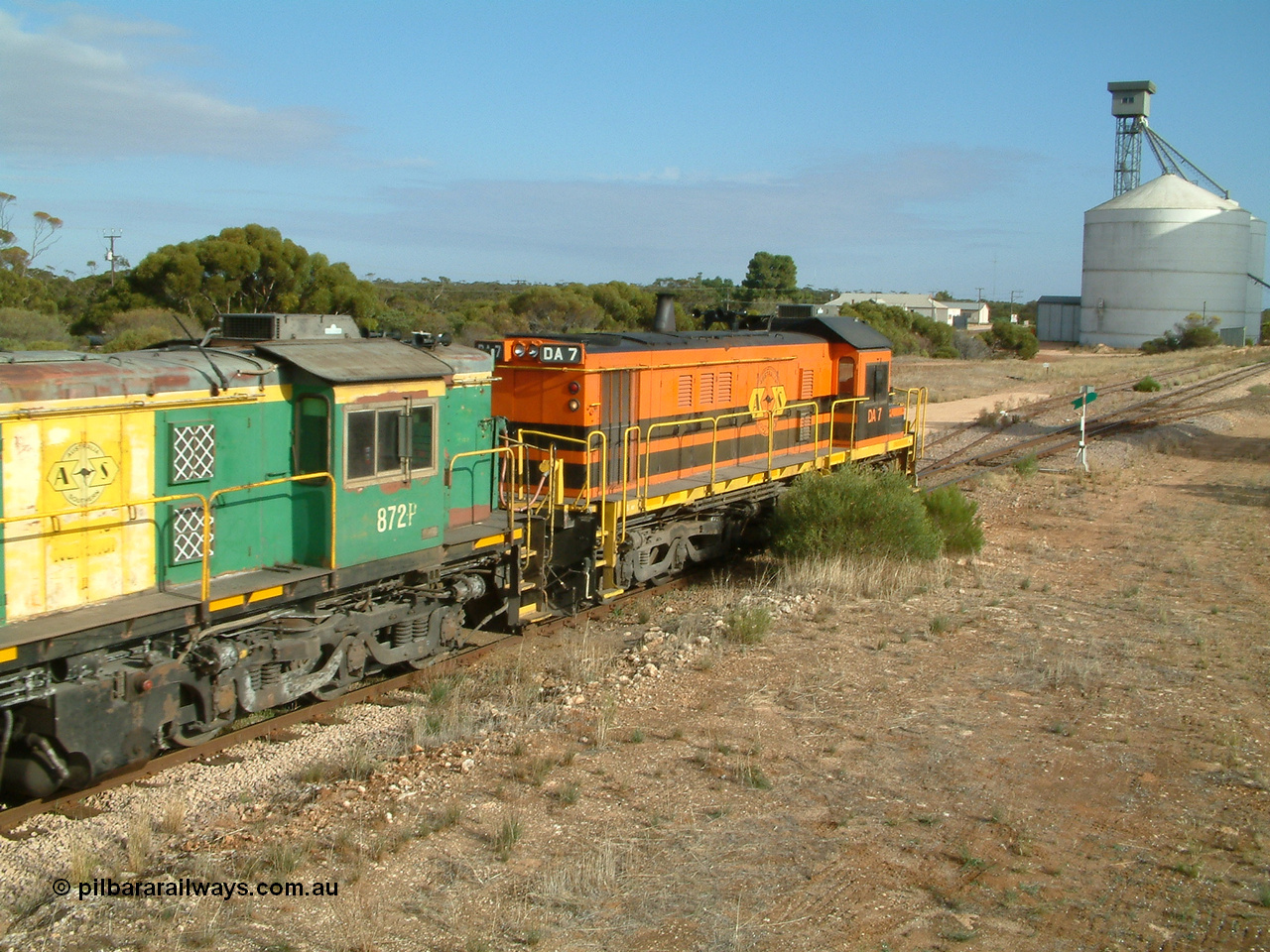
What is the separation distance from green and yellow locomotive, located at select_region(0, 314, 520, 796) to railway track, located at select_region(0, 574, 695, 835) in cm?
12

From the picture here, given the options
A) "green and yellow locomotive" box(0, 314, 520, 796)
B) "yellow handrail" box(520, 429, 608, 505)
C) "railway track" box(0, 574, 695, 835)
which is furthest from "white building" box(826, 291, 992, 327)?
"green and yellow locomotive" box(0, 314, 520, 796)

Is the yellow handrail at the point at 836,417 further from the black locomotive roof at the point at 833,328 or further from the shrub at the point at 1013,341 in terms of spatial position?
the shrub at the point at 1013,341

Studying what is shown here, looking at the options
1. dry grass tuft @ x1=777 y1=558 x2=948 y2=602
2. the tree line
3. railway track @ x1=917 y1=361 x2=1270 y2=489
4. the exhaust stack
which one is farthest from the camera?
the tree line

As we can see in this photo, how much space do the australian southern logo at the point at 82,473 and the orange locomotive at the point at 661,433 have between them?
434 centimetres

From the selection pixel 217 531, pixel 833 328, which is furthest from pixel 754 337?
pixel 217 531

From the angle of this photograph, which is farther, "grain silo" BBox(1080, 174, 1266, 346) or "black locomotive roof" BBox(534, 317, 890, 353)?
"grain silo" BBox(1080, 174, 1266, 346)

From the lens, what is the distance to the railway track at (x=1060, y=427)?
23359 millimetres

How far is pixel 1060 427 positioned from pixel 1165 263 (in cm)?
5806

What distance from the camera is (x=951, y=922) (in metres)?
5.49

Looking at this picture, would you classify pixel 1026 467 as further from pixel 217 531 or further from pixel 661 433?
pixel 217 531

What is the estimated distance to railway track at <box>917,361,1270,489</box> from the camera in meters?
23.4

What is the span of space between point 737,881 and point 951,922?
3.76 feet

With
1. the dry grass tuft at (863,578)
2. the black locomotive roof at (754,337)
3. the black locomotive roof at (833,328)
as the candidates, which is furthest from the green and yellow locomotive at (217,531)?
the black locomotive roof at (833,328)

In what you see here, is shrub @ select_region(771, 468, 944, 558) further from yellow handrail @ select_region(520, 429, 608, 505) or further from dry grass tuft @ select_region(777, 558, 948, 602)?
yellow handrail @ select_region(520, 429, 608, 505)
